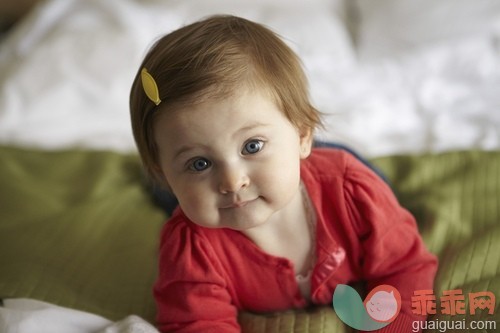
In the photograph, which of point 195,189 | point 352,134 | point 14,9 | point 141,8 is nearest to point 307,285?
point 195,189

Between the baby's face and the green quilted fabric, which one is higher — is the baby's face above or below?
above

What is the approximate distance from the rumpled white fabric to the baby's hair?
24 centimetres

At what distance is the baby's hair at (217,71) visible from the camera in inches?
29.9

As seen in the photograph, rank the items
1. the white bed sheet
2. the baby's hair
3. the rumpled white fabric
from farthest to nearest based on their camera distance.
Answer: the white bed sheet, the rumpled white fabric, the baby's hair

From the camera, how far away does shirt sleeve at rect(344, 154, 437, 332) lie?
901 millimetres

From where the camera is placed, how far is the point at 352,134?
147 centimetres

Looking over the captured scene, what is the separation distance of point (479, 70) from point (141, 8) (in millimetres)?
992

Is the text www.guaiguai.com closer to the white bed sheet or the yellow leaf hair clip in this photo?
the yellow leaf hair clip

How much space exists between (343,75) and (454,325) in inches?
38.8

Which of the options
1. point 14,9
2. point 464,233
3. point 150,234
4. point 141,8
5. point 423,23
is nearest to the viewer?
point 464,233

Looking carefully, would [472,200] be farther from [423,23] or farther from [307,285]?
[423,23]

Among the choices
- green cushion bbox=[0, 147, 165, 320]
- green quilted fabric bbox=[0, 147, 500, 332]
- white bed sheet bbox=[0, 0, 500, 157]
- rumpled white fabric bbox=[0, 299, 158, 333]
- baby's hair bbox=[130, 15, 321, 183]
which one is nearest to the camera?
baby's hair bbox=[130, 15, 321, 183]

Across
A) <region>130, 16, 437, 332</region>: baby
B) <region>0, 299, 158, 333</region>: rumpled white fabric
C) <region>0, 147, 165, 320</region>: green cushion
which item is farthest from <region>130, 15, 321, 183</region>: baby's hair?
<region>0, 147, 165, 320</region>: green cushion

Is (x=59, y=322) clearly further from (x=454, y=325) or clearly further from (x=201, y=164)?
(x=454, y=325)
